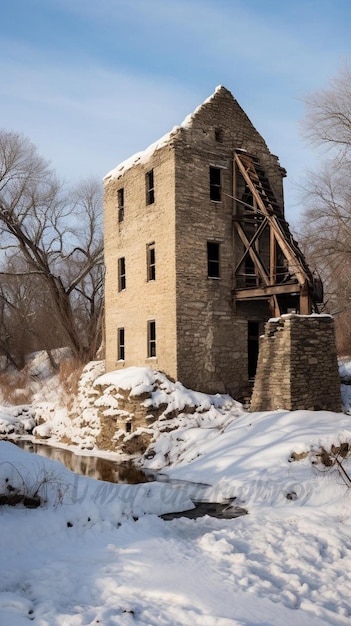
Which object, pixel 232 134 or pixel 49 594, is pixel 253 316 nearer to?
pixel 232 134

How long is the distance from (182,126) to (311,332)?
9278mm

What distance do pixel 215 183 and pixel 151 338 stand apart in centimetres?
666

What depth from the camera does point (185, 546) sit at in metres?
7.14

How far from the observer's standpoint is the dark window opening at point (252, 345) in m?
20.5

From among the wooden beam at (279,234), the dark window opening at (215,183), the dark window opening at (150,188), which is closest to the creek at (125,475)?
the wooden beam at (279,234)

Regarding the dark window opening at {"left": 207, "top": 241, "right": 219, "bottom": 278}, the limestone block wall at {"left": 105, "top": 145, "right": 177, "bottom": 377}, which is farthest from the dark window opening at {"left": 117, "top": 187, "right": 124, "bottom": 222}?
the dark window opening at {"left": 207, "top": 241, "right": 219, "bottom": 278}

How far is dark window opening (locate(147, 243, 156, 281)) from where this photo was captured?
2023 centimetres

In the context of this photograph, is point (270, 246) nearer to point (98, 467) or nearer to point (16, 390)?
point (98, 467)

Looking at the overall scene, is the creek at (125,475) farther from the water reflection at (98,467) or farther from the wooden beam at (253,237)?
the wooden beam at (253,237)

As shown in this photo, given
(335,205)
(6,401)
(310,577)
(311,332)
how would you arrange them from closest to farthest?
(310,577)
(311,332)
(335,205)
(6,401)

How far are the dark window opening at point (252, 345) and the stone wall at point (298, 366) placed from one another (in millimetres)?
4014

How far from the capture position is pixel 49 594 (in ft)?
17.9

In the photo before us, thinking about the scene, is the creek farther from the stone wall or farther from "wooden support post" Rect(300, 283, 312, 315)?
"wooden support post" Rect(300, 283, 312, 315)

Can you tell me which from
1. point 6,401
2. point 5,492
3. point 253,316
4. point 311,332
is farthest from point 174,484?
point 6,401
